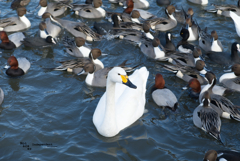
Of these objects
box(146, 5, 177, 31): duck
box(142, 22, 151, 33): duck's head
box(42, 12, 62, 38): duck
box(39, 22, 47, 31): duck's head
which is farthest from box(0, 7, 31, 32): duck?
box(146, 5, 177, 31): duck

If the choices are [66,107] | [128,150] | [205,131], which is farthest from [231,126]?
[66,107]

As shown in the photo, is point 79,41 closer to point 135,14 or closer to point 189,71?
point 135,14

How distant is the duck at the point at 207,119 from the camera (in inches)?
269

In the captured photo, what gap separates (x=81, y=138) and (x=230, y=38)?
7214mm

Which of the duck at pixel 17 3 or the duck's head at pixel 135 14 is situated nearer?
the duck's head at pixel 135 14

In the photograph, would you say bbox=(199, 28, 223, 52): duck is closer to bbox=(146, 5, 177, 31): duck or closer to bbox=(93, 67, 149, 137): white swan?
bbox=(146, 5, 177, 31): duck

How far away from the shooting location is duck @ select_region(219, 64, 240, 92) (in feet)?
28.4

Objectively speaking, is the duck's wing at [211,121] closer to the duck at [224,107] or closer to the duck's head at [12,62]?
the duck at [224,107]

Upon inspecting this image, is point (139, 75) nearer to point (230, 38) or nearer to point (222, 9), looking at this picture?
point (230, 38)

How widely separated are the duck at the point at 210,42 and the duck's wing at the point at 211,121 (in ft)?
12.2

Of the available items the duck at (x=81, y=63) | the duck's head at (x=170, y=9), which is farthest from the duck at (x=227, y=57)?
the duck at (x=81, y=63)

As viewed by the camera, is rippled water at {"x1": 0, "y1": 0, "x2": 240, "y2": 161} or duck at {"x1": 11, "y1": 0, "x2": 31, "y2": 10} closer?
rippled water at {"x1": 0, "y1": 0, "x2": 240, "y2": 161}

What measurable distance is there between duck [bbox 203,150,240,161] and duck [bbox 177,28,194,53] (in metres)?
4.80

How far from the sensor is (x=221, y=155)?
19.9 feet
